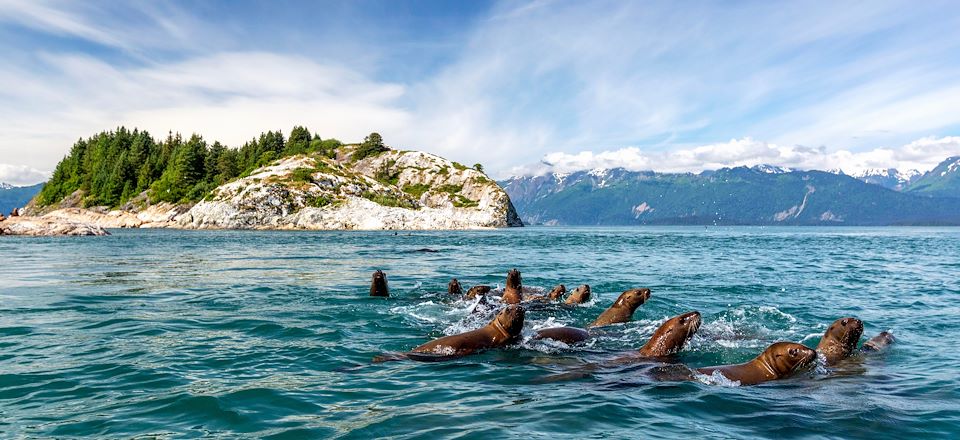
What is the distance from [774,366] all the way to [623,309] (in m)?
6.35

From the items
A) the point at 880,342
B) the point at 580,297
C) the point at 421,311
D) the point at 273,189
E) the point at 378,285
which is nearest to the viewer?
the point at 880,342

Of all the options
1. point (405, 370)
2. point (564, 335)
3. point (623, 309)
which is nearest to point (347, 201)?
point (623, 309)

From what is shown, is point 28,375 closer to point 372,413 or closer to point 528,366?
point 372,413

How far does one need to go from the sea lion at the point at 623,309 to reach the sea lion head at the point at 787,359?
19.7 ft

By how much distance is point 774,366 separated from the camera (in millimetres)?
10859

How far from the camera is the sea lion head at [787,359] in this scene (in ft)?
35.4

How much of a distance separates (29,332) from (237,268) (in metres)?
19.6

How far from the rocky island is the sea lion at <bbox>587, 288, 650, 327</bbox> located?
105 meters

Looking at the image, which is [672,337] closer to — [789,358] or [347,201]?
[789,358]

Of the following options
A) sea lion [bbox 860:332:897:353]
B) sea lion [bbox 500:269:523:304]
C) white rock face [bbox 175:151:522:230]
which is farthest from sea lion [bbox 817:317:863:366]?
white rock face [bbox 175:151:522:230]

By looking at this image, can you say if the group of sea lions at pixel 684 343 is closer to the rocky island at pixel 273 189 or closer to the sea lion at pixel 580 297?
the sea lion at pixel 580 297

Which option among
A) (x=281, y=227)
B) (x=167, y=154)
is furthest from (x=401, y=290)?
(x=167, y=154)

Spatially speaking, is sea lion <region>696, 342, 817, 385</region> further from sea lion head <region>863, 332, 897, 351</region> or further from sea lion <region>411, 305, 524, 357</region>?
sea lion <region>411, 305, 524, 357</region>

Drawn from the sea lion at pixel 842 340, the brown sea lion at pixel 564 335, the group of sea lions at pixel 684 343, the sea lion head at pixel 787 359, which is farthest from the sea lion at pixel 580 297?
the sea lion head at pixel 787 359
